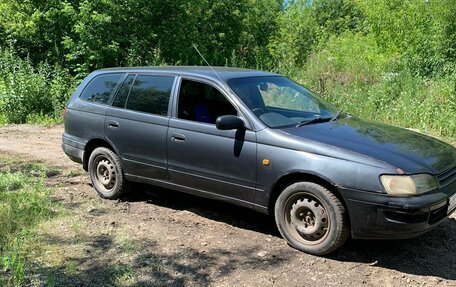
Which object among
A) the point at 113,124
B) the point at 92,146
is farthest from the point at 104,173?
the point at 113,124

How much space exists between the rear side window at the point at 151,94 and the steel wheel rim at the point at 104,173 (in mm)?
860

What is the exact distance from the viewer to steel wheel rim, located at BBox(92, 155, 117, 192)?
20.5 feet

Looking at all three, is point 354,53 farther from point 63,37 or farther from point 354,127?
point 354,127

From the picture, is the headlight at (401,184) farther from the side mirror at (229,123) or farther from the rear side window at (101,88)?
the rear side window at (101,88)

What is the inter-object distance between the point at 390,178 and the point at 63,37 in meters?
13.9

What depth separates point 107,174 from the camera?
20.8 feet

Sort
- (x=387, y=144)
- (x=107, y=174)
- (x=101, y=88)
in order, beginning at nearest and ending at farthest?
1. (x=387, y=144)
2. (x=107, y=174)
3. (x=101, y=88)

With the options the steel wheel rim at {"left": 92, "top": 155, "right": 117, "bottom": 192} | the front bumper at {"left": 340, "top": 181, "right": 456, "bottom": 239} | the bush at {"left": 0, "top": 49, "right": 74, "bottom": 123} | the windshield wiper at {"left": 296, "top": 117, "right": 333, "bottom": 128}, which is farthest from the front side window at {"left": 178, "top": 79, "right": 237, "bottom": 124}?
the bush at {"left": 0, "top": 49, "right": 74, "bottom": 123}

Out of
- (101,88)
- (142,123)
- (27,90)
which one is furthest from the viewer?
(27,90)

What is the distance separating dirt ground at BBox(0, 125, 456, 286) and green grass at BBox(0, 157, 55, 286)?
0.50ft

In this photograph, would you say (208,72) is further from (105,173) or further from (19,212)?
(19,212)

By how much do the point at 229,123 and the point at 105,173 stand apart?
7.89ft

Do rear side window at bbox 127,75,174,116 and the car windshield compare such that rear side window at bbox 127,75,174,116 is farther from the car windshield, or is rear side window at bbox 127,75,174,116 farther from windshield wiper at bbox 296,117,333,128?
windshield wiper at bbox 296,117,333,128

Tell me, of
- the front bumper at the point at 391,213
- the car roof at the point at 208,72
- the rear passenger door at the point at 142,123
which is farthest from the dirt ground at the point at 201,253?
the car roof at the point at 208,72
